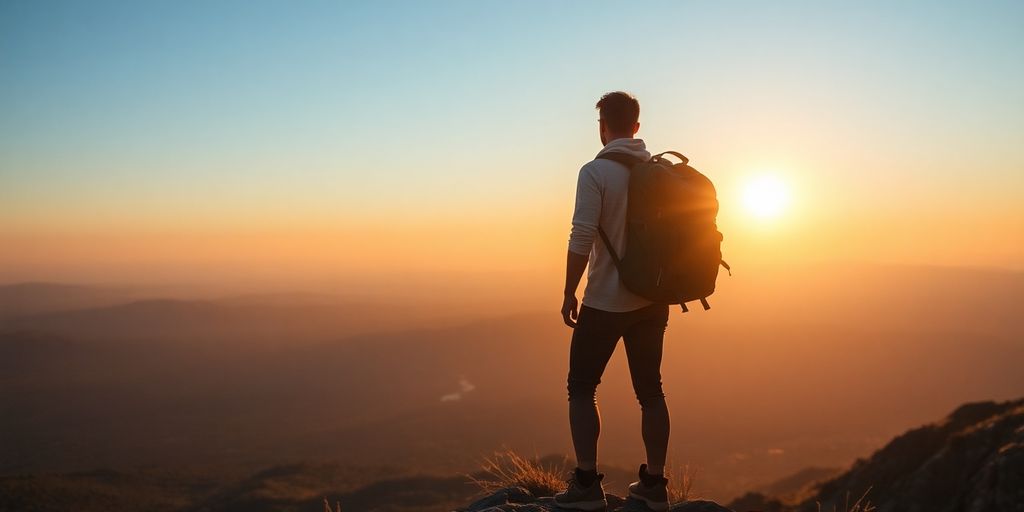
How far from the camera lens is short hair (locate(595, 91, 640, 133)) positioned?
3896 mm

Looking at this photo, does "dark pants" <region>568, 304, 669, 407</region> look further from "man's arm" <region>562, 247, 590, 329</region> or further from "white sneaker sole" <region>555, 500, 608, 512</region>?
"white sneaker sole" <region>555, 500, 608, 512</region>

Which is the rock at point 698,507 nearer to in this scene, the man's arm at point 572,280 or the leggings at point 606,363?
the leggings at point 606,363

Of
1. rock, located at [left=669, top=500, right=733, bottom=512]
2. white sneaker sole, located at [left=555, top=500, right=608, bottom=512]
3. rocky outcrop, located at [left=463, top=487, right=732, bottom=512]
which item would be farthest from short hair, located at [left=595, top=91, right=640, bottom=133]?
rock, located at [left=669, top=500, right=733, bottom=512]

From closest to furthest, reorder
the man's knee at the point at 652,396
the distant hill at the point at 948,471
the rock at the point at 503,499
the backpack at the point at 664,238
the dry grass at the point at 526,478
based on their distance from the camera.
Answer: the backpack at the point at 664,238 < the man's knee at the point at 652,396 < the rock at the point at 503,499 < the dry grass at the point at 526,478 < the distant hill at the point at 948,471

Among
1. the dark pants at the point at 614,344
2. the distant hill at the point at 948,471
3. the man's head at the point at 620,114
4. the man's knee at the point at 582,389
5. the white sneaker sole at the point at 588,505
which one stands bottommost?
the distant hill at the point at 948,471

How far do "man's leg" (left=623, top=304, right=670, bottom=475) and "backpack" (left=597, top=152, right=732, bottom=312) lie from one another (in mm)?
280

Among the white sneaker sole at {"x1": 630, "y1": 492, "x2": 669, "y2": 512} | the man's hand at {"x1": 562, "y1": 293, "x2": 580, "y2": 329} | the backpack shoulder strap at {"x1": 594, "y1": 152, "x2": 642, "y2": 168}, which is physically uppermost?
the backpack shoulder strap at {"x1": 594, "y1": 152, "x2": 642, "y2": 168}

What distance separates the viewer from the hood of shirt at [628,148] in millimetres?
3777

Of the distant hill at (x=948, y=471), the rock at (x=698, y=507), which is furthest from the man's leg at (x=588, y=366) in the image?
the distant hill at (x=948, y=471)

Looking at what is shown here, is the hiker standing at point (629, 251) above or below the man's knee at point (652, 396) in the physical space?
above

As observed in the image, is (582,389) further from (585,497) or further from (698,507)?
(698,507)

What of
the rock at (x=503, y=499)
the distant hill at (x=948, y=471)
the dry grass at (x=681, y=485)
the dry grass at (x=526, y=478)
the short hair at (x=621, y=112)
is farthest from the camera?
the distant hill at (x=948, y=471)

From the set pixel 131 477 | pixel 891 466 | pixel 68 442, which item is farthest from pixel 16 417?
pixel 891 466

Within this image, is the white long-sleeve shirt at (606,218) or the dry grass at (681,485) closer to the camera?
the white long-sleeve shirt at (606,218)
